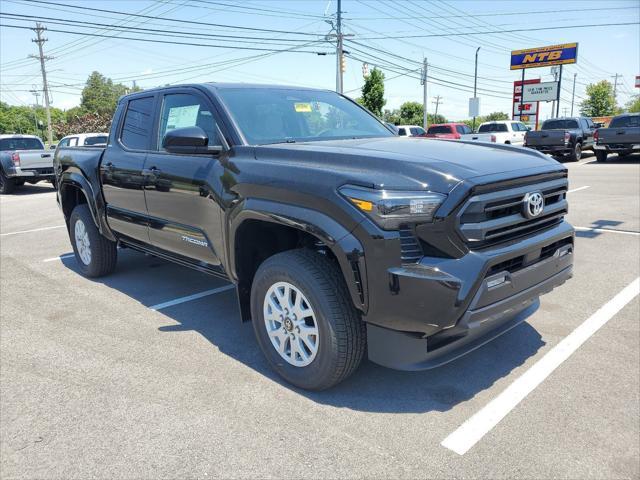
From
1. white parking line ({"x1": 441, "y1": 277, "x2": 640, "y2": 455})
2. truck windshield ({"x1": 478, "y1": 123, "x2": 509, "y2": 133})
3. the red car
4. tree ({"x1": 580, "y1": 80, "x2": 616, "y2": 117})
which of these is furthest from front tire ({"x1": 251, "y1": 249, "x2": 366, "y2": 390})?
tree ({"x1": 580, "y1": 80, "x2": 616, "y2": 117})

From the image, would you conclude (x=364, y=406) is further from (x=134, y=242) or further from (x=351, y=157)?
(x=134, y=242)

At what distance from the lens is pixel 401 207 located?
2.59 metres

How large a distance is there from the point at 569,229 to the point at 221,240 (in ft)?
7.68

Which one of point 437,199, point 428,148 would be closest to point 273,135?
point 428,148

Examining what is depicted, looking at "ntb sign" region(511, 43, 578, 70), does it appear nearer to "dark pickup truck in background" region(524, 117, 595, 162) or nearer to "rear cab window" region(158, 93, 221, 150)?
"dark pickup truck in background" region(524, 117, 595, 162)

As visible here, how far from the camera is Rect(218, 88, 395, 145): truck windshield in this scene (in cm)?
375

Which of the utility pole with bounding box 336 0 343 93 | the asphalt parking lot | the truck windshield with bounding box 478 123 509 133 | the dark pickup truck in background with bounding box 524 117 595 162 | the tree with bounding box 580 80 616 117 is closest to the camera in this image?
the asphalt parking lot

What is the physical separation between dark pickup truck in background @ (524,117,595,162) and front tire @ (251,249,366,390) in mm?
19422

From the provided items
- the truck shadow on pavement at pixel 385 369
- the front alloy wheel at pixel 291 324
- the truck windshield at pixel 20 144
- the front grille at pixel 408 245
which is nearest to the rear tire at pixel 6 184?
the truck windshield at pixel 20 144

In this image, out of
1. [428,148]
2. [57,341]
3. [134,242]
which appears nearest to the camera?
[428,148]

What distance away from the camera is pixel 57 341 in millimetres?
4125

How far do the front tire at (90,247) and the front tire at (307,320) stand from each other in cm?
303

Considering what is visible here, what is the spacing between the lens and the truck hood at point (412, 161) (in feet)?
8.71

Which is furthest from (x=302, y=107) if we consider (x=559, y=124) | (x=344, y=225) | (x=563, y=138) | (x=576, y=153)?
(x=559, y=124)
